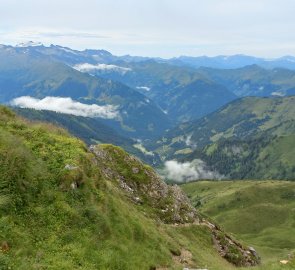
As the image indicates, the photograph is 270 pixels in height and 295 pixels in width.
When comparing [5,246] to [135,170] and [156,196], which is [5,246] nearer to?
[156,196]

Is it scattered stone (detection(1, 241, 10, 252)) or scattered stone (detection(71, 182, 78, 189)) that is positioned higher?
scattered stone (detection(71, 182, 78, 189))

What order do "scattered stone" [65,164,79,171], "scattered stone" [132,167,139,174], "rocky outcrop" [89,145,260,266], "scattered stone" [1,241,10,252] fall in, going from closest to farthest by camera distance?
"scattered stone" [1,241,10,252]
"scattered stone" [65,164,79,171]
"rocky outcrop" [89,145,260,266]
"scattered stone" [132,167,139,174]

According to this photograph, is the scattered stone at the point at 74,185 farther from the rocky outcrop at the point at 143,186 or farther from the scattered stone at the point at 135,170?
the scattered stone at the point at 135,170

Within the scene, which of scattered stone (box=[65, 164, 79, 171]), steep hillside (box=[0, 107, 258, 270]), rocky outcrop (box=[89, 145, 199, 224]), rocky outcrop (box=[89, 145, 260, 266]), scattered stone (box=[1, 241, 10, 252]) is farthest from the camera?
rocky outcrop (box=[89, 145, 199, 224])

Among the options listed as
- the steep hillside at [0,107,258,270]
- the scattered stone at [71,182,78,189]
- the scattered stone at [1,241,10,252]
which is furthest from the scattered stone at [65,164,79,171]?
the scattered stone at [1,241,10,252]

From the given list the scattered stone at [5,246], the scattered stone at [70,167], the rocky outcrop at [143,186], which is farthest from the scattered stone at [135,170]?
the scattered stone at [5,246]

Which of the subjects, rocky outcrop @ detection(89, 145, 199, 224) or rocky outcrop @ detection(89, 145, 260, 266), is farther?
rocky outcrop @ detection(89, 145, 199, 224)

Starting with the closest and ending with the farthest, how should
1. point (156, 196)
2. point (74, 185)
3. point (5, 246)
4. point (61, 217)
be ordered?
1. point (5, 246)
2. point (61, 217)
3. point (74, 185)
4. point (156, 196)

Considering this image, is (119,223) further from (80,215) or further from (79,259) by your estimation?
(79,259)

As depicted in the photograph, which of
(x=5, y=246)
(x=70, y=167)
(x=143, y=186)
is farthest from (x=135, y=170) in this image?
(x=5, y=246)

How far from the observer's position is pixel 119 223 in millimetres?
39375

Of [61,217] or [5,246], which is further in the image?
[61,217]

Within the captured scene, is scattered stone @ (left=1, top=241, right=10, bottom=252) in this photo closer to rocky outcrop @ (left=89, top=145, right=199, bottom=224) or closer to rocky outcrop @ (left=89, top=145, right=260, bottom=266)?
rocky outcrop @ (left=89, top=145, right=260, bottom=266)

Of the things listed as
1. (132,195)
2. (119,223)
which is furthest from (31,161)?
(132,195)
